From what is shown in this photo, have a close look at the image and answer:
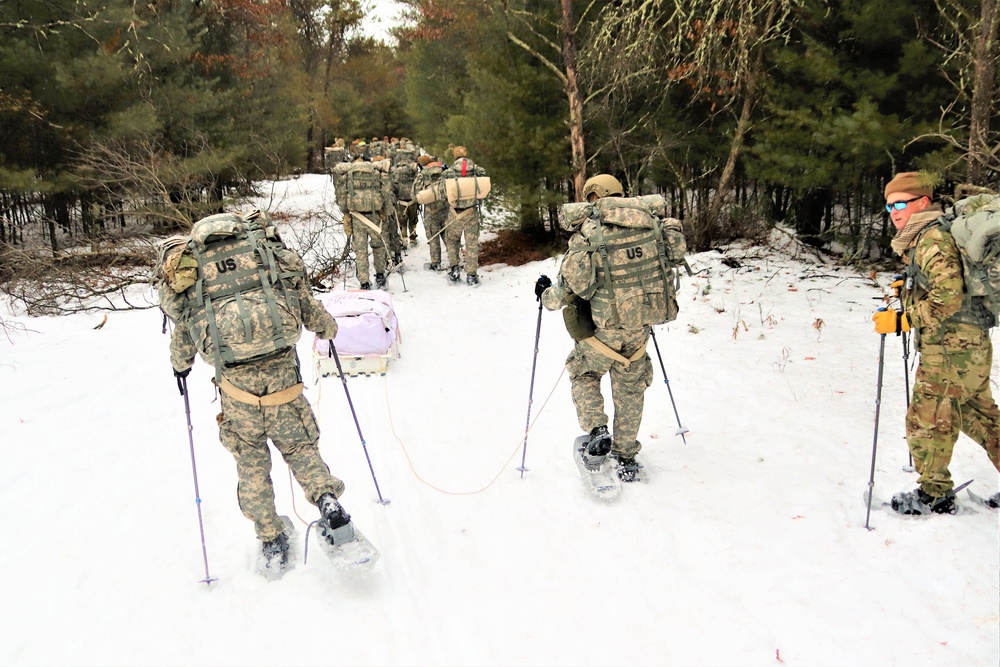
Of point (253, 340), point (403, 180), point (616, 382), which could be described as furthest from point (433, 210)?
point (253, 340)

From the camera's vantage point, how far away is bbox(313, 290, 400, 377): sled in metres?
7.24

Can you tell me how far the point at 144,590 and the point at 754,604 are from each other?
3.62 m

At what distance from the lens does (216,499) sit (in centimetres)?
483


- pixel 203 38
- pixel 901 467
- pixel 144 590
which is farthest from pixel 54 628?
pixel 203 38

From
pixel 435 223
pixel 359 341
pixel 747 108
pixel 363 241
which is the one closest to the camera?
pixel 359 341

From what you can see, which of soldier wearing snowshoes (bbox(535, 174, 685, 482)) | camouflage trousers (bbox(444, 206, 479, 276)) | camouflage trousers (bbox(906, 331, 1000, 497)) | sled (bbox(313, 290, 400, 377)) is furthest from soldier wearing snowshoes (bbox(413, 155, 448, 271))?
camouflage trousers (bbox(906, 331, 1000, 497))

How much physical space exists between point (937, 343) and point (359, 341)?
5.54 metres

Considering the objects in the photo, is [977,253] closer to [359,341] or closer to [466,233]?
[359,341]

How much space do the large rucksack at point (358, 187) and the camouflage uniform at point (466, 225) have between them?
1406 millimetres

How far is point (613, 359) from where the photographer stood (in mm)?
4461

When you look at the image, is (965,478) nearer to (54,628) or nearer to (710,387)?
(710,387)

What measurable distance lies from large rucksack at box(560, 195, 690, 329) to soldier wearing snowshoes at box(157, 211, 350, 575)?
5.95 feet

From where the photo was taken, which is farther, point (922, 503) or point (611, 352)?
point (611, 352)

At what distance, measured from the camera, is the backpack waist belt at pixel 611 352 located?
4453 millimetres
